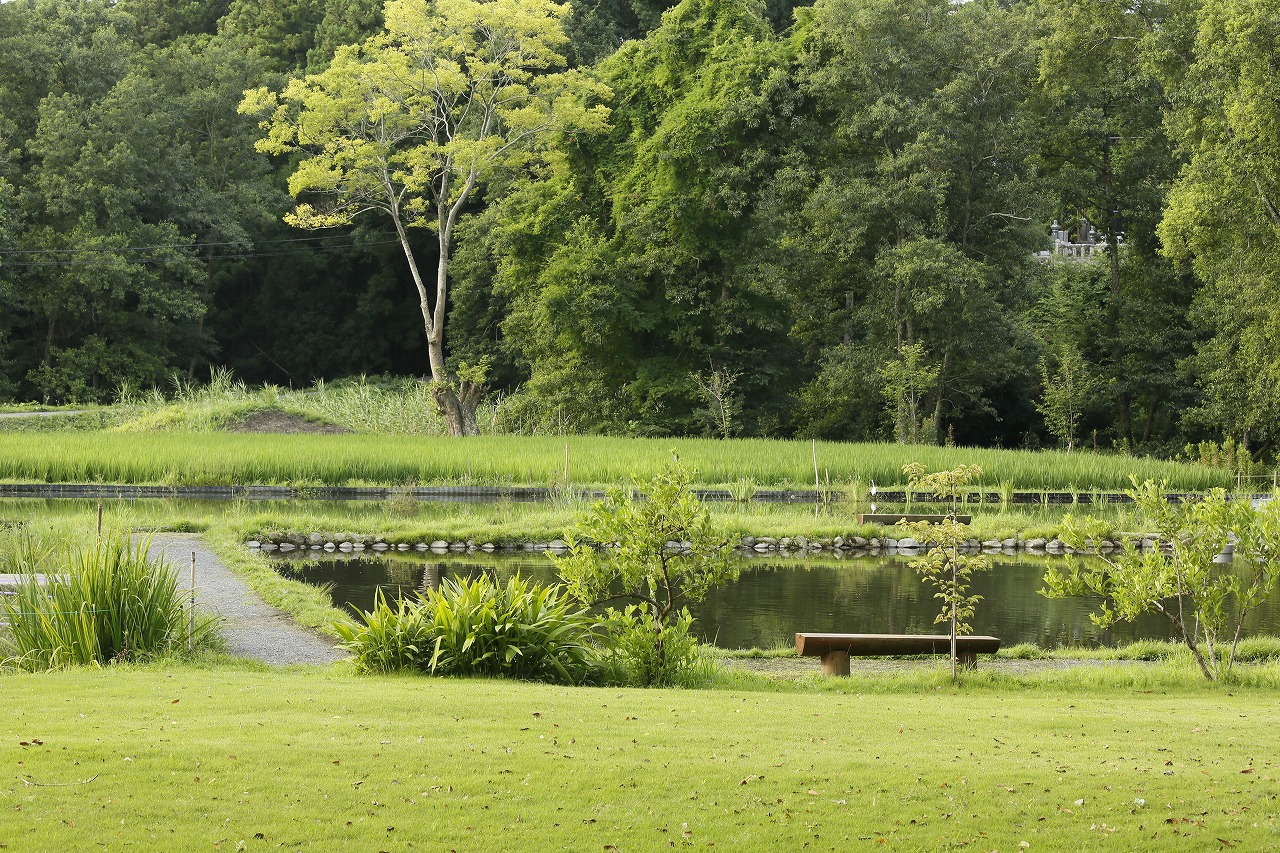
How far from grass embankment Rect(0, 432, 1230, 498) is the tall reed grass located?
2 cm

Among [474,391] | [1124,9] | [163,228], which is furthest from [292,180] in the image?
[1124,9]

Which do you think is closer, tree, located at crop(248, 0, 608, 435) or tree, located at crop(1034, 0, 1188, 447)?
tree, located at crop(1034, 0, 1188, 447)

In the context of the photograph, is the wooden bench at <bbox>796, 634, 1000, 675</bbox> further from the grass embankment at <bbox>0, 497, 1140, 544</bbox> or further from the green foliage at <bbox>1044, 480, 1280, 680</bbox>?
the grass embankment at <bbox>0, 497, 1140, 544</bbox>

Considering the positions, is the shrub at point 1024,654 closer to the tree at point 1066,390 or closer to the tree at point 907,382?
the tree at point 907,382

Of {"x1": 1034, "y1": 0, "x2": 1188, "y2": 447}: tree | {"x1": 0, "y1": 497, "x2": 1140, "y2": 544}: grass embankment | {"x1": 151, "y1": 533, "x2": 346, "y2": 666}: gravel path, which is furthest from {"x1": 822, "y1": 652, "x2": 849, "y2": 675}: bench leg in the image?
{"x1": 1034, "y1": 0, "x2": 1188, "y2": 447}: tree

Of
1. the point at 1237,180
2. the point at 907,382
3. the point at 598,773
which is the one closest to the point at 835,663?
the point at 598,773

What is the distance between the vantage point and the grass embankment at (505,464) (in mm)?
25359

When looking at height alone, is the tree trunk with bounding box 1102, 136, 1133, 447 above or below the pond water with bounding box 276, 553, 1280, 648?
above

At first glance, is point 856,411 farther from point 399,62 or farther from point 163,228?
point 163,228

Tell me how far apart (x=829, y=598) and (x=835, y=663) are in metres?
5.07

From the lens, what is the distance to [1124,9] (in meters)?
34.1

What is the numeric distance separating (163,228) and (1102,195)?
32778 millimetres

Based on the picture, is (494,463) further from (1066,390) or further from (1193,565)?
(1193,565)

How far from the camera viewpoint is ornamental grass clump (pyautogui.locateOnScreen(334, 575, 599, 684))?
983 cm
